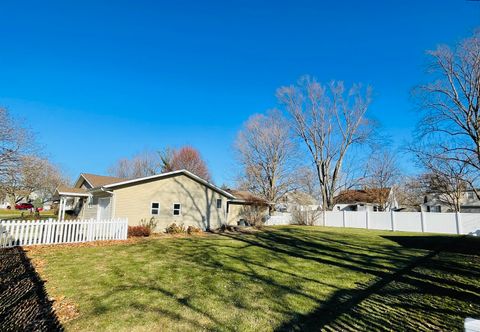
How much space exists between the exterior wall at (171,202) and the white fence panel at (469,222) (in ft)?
56.7

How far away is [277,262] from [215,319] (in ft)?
14.5

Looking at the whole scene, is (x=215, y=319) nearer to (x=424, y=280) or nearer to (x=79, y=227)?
(x=424, y=280)

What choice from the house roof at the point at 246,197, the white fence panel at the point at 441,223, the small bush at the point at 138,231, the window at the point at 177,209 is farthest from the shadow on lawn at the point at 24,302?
the white fence panel at the point at 441,223

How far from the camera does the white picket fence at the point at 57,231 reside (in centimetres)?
1050

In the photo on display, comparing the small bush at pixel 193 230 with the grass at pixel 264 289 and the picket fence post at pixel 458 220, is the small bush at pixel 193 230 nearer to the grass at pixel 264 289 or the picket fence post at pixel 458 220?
the grass at pixel 264 289

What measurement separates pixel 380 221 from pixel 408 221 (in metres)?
1.99

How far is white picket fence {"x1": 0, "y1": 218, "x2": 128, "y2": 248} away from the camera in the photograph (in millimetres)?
10500

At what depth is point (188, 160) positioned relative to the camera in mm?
Result: 44531

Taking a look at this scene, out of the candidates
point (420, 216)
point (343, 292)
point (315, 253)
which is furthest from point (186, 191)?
point (420, 216)

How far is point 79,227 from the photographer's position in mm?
12672

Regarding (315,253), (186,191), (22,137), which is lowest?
(315,253)

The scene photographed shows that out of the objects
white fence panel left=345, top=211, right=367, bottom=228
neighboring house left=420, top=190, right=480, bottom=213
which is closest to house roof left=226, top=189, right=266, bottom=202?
white fence panel left=345, top=211, right=367, bottom=228

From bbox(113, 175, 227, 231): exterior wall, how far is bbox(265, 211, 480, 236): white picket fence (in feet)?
26.3

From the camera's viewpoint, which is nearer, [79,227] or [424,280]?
[424,280]
